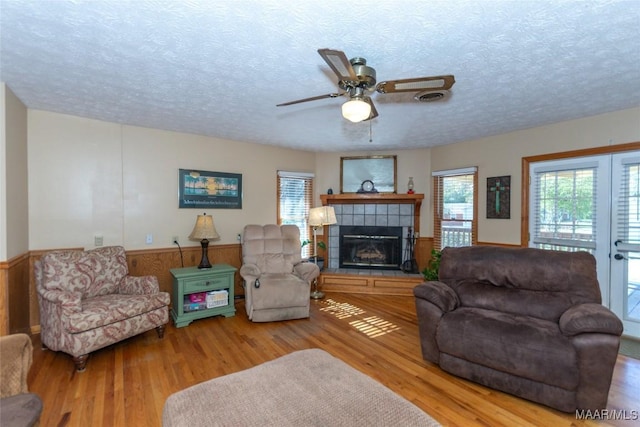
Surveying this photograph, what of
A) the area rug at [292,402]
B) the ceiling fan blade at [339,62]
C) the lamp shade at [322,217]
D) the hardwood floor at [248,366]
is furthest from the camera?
the lamp shade at [322,217]

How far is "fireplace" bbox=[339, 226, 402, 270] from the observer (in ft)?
16.9

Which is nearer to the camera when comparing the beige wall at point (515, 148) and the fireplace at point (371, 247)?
the beige wall at point (515, 148)

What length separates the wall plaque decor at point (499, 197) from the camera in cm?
407

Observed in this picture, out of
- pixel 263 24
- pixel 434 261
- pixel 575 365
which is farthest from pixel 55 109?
pixel 575 365

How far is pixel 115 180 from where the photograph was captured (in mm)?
3551

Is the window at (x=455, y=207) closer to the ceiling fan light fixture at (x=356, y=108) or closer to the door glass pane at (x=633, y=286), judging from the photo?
the door glass pane at (x=633, y=286)

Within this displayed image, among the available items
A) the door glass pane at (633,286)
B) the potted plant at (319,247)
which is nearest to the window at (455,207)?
the door glass pane at (633,286)

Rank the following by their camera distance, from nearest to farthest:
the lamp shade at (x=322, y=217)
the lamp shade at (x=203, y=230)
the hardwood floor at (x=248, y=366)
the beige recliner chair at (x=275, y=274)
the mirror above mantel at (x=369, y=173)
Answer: the hardwood floor at (x=248, y=366)
the beige recliner chair at (x=275, y=274)
the lamp shade at (x=203, y=230)
the lamp shade at (x=322, y=217)
the mirror above mantel at (x=369, y=173)

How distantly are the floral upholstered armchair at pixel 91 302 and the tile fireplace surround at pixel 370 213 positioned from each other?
9.72ft

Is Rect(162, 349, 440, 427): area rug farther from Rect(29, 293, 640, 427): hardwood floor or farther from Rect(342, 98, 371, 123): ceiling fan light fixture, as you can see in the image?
Rect(342, 98, 371, 123): ceiling fan light fixture

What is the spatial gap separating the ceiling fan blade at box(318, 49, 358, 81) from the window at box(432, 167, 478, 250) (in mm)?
3414

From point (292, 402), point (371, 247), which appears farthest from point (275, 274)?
point (292, 402)

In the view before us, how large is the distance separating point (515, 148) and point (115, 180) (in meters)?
5.26

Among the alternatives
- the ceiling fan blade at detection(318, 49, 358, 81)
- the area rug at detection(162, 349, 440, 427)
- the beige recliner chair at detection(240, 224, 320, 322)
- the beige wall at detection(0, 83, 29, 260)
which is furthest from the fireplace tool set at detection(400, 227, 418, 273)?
the beige wall at detection(0, 83, 29, 260)
